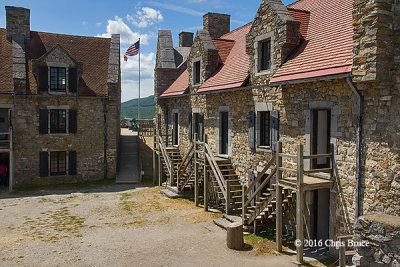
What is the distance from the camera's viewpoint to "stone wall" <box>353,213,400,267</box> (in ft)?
24.0

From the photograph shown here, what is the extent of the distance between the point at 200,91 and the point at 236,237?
8.09 meters

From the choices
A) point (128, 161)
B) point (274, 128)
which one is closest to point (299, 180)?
point (274, 128)

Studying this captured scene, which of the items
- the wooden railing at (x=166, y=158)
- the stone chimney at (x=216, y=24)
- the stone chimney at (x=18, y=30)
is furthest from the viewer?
the stone chimney at (x=216, y=24)

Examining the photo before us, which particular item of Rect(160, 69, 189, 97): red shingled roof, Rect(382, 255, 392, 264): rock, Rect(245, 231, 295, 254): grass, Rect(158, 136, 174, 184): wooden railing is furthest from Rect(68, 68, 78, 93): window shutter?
Rect(382, 255, 392, 264): rock

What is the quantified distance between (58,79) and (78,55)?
10.6 ft

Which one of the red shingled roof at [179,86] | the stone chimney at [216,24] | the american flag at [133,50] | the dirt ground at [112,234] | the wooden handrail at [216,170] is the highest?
the stone chimney at [216,24]

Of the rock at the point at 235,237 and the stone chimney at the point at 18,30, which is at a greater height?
the stone chimney at the point at 18,30

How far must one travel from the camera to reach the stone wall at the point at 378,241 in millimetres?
7316

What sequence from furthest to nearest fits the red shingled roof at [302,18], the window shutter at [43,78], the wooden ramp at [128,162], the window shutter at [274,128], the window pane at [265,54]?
the wooden ramp at [128,162] → the window shutter at [43,78] → the window pane at [265,54] → the red shingled roof at [302,18] → the window shutter at [274,128]

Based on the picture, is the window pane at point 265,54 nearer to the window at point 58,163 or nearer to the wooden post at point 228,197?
the wooden post at point 228,197

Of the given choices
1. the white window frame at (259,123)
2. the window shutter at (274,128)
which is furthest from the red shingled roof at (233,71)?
the window shutter at (274,128)

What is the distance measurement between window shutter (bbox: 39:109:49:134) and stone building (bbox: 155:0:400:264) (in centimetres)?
→ 931

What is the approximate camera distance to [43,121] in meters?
21.2

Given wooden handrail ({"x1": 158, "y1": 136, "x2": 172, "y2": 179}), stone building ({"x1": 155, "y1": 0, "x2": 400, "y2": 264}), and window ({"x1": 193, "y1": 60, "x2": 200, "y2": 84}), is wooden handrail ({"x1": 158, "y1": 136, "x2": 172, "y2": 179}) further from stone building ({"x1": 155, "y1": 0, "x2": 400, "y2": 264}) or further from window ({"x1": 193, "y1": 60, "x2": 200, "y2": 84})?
window ({"x1": 193, "y1": 60, "x2": 200, "y2": 84})
